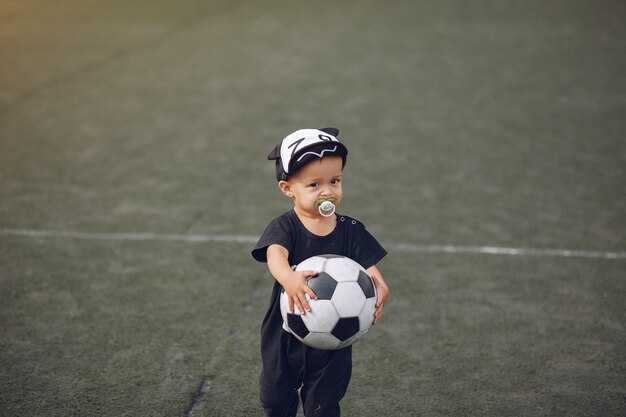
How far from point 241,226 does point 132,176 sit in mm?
1805

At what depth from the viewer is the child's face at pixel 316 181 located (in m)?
3.96

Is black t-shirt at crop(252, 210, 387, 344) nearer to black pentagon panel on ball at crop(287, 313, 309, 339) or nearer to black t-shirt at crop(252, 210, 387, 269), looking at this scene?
black t-shirt at crop(252, 210, 387, 269)

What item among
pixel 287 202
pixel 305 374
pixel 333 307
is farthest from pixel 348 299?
pixel 287 202

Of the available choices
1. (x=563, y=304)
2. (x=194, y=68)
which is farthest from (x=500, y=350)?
(x=194, y=68)

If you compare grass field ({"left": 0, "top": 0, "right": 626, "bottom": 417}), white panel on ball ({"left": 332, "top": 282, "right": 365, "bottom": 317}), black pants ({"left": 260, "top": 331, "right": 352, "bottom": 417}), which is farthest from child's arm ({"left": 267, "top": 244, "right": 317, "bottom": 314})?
grass field ({"left": 0, "top": 0, "right": 626, "bottom": 417})

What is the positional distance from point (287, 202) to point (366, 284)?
162 inches

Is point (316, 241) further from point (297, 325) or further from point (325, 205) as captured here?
point (297, 325)

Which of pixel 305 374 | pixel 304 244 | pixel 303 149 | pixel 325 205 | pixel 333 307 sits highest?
pixel 303 149

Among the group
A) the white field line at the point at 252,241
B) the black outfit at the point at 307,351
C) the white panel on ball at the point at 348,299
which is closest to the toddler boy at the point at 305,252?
the black outfit at the point at 307,351

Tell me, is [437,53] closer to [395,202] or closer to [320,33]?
[320,33]

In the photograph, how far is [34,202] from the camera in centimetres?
796

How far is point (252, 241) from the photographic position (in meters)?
7.25

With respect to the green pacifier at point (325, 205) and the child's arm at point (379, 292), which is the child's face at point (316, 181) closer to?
the green pacifier at point (325, 205)

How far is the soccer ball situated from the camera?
153 inches
